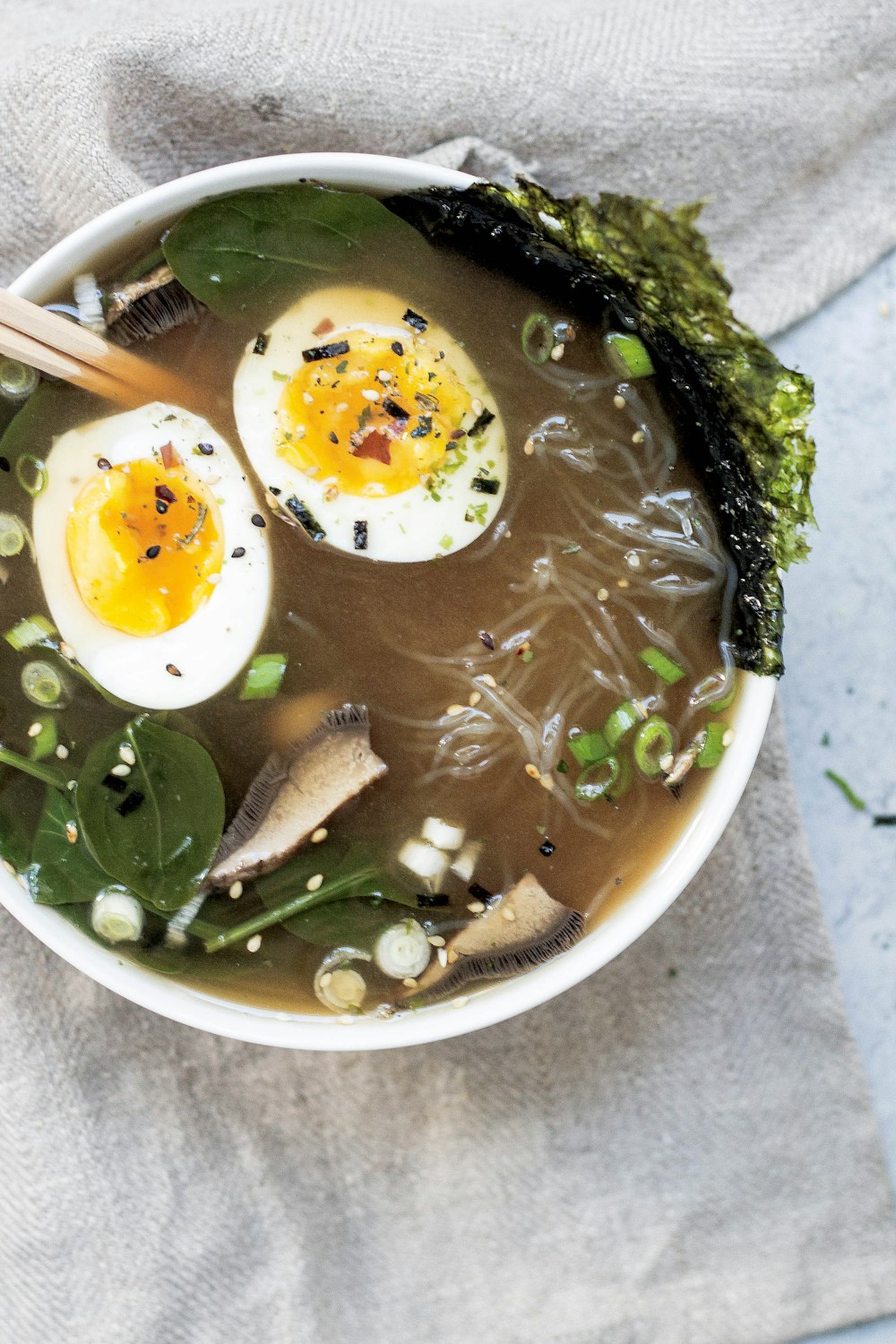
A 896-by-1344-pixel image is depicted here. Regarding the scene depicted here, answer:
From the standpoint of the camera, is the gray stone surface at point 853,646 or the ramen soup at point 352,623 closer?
the ramen soup at point 352,623

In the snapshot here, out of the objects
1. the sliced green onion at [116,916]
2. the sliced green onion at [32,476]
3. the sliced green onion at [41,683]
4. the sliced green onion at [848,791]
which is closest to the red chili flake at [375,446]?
the sliced green onion at [32,476]

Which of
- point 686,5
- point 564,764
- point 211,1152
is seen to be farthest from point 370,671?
point 686,5

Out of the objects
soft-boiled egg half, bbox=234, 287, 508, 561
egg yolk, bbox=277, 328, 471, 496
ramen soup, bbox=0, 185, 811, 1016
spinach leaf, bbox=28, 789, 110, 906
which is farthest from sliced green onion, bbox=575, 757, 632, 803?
spinach leaf, bbox=28, 789, 110, 906

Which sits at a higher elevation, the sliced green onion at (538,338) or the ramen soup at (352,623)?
the sliced green onion at (538,338)

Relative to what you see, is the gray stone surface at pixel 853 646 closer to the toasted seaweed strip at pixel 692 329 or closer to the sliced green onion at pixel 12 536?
the toasted seaweed strip at pixel 692 329

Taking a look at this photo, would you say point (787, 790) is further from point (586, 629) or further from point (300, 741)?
point (300, 741)

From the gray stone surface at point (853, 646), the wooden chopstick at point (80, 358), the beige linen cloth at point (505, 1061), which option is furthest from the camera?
the gray stone surface at point (853, 646)
